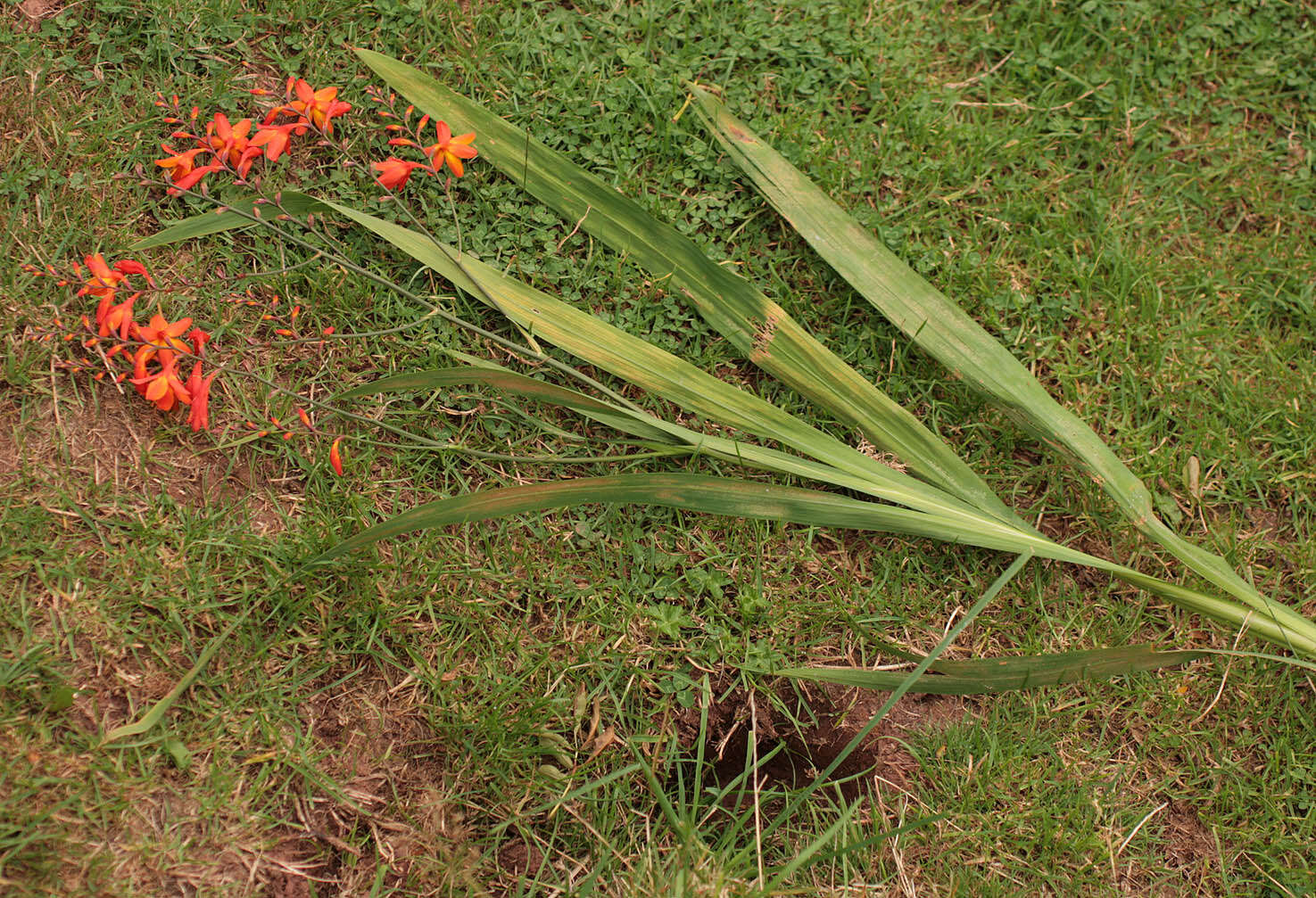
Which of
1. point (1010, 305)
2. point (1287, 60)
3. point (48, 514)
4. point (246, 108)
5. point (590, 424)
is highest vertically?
point (1287, 60)

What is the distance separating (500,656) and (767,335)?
81 centimetres

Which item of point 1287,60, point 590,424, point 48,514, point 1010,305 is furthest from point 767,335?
point 1287,60

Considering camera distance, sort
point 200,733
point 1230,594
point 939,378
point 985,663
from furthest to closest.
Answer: point 939,378
point 1230,594
point 985,663
point 200,733

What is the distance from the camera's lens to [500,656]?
1.79 m

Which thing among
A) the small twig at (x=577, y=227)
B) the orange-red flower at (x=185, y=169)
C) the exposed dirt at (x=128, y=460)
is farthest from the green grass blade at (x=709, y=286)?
the exposed dirt at (x=128, y=460)

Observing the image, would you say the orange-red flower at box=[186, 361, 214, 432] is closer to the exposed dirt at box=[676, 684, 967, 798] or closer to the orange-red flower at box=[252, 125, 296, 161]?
the orange-red flower at box=[252, 125, 296, 161]

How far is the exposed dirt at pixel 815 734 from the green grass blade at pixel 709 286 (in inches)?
17.5

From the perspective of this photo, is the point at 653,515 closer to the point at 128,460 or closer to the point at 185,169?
the point at 128,460

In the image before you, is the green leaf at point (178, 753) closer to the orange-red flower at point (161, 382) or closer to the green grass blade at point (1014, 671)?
the orange-red flower at point (161, 382)

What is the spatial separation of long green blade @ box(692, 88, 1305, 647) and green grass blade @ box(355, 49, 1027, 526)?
16cm

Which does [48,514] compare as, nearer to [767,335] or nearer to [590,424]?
[590,424]

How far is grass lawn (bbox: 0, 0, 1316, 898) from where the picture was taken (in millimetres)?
1674

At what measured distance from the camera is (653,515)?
6.24ft

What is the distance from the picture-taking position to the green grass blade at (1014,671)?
69.3 inches
